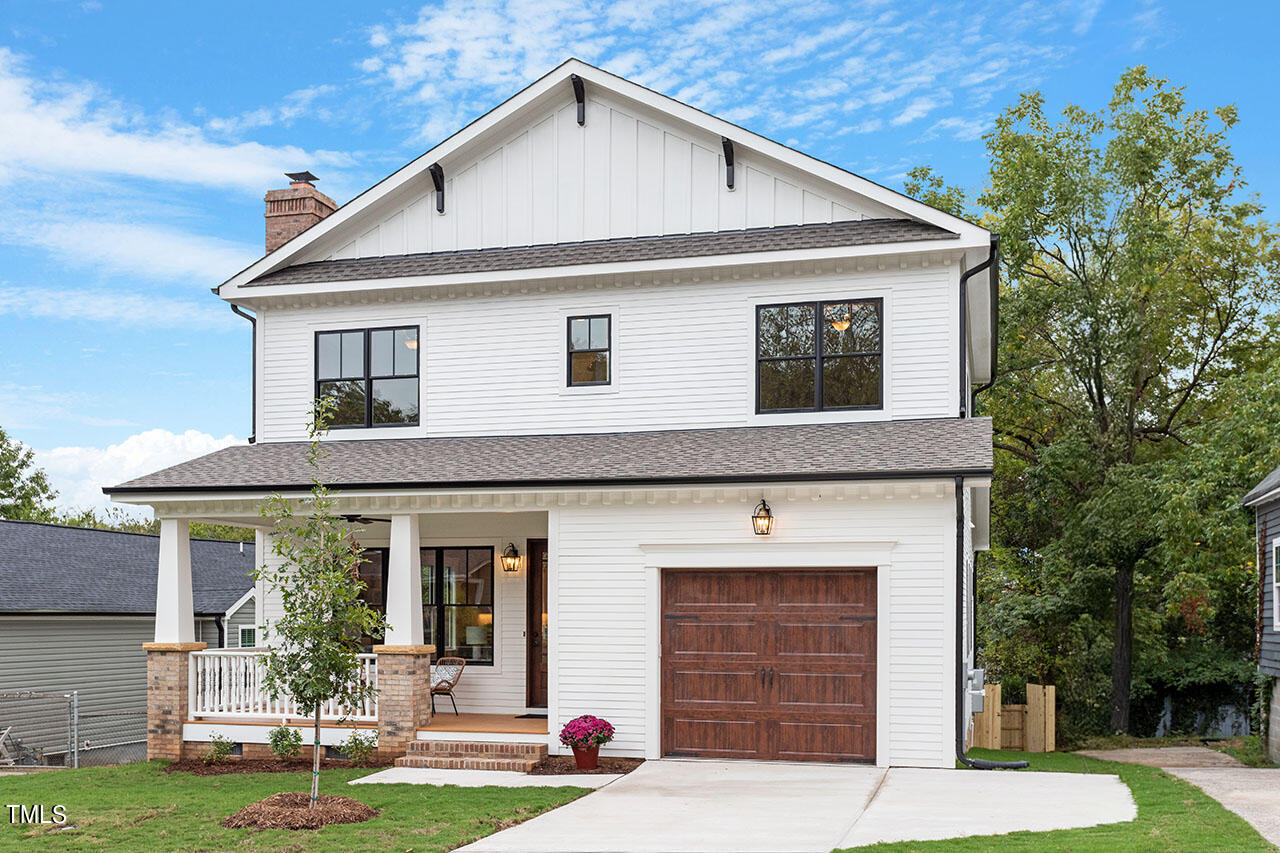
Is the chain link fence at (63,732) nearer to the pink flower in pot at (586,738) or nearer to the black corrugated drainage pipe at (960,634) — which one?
the pink flower in pot at (586,738)

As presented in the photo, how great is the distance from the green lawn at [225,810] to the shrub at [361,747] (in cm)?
50

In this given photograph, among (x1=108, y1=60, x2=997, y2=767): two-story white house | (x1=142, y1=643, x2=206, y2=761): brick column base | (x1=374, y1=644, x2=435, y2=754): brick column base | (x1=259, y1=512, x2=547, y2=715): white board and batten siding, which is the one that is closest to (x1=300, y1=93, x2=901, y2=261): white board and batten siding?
(x1=108, y1=60, x2=997, y2=767): two-story white house

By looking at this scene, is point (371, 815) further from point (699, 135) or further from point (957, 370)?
point (699, 135)

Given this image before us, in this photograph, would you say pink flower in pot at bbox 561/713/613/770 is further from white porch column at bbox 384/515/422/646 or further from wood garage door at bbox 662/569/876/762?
white porch column at bbox 384/515/422/646

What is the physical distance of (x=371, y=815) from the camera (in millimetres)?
11281

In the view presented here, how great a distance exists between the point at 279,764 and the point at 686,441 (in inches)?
255

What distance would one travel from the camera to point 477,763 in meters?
14.3

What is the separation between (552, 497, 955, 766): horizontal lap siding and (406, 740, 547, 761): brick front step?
0.38m

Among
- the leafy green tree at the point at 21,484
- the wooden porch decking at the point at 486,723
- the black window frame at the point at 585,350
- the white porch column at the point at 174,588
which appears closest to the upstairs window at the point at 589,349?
the black window frame at the point at 585,350

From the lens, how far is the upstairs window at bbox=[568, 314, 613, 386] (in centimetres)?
1636

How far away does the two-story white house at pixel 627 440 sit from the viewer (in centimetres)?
1391

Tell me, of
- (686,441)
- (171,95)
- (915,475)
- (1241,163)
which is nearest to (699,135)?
(686,441)

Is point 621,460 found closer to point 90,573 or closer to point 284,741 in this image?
point 284,741

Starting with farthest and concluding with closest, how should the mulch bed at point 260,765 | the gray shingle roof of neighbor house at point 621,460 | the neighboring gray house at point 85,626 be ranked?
the neighboring gray house at point 85,626
the mulch bed at point 260,765
the gray shingle roof of neighbor house at point 621,460
